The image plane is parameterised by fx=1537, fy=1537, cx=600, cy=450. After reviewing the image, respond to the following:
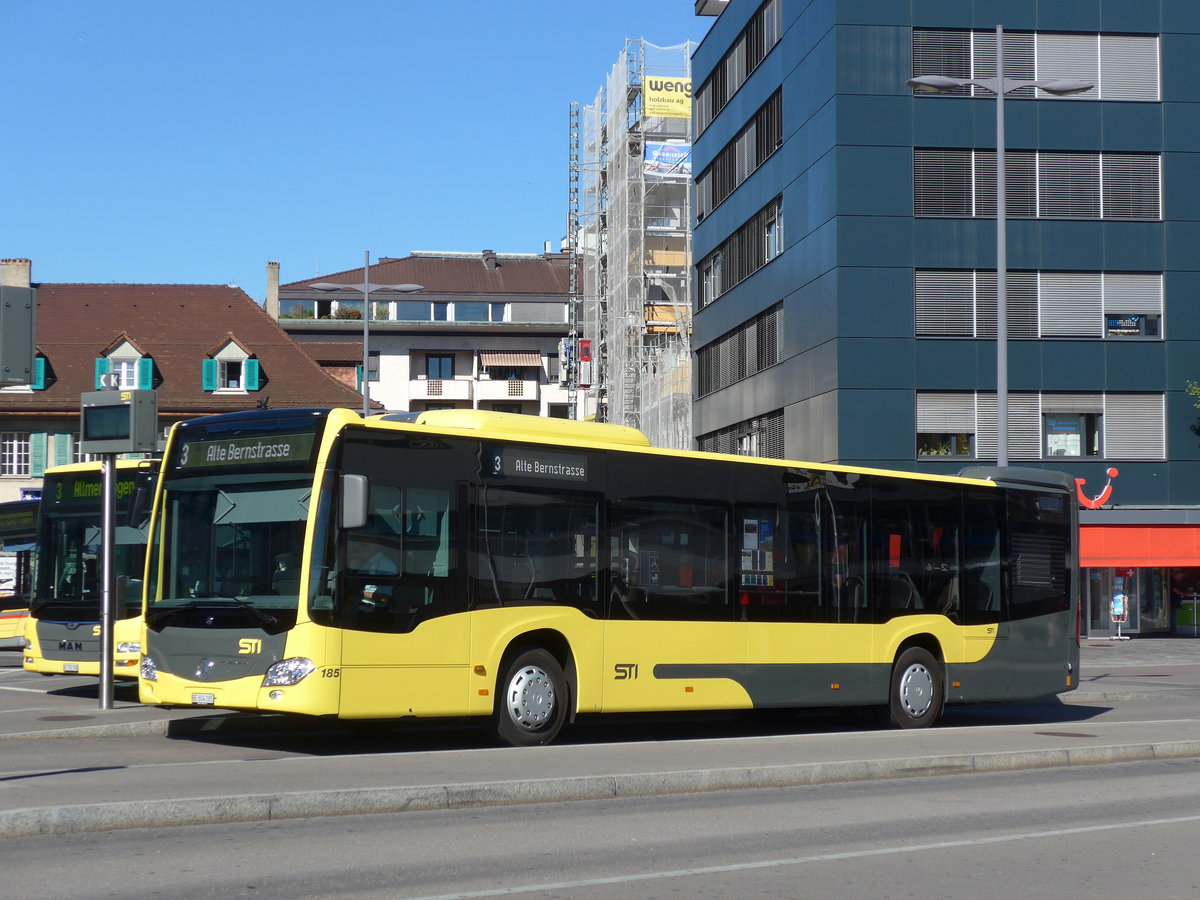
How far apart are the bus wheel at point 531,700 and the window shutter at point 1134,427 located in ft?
93.6

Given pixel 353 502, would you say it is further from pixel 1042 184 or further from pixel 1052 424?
pixel 1042 184

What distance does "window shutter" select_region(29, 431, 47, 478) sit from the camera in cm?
6150

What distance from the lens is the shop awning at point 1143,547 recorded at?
130ft

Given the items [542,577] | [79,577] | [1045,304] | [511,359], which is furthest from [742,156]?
[511,359]

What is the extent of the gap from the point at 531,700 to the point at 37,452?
52.3 m

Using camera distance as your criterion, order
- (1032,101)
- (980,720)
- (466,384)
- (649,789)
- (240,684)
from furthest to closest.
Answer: (466,384) < (1032,101) < (980,720) < (240,684) < (649,789)

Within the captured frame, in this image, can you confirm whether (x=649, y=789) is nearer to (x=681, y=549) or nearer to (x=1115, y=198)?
(x=681, y=549)

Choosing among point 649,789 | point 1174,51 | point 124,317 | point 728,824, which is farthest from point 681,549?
point 124,317

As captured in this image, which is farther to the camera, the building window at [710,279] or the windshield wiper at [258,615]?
the building window at [710,279]

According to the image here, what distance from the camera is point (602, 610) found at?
1465cm

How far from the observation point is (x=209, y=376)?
64812mm

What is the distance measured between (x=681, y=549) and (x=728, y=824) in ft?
18.7

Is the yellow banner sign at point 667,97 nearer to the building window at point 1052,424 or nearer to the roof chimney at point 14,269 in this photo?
the roof chimney at point 14,269

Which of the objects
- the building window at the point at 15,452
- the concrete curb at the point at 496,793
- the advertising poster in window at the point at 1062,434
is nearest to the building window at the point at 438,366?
the building window at the point at 15,452
